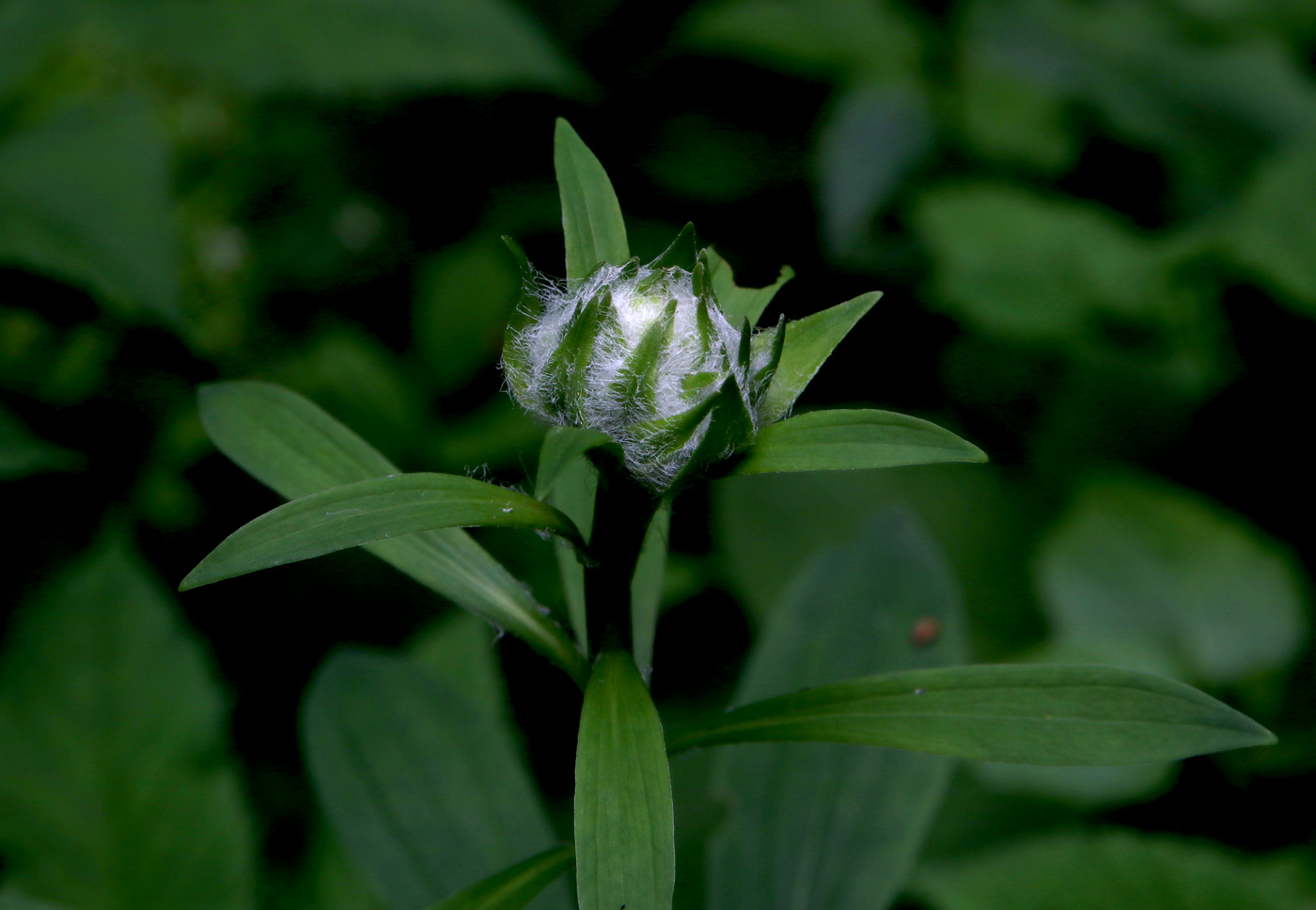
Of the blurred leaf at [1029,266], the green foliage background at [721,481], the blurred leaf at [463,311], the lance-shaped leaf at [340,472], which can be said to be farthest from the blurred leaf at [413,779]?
the blurred leaf at [1029,266]

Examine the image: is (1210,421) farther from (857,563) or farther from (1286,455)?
(857,563)

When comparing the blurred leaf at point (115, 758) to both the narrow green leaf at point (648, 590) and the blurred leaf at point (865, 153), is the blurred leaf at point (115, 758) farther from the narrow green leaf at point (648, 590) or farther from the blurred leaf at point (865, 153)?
the blurred leaf at point (865, 153)

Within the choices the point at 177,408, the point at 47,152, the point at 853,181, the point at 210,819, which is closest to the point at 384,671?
the point at 210,819

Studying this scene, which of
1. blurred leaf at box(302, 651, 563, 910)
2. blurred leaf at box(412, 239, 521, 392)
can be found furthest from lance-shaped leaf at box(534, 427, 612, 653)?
blurred leaf at box(412, 239, 521, 392)

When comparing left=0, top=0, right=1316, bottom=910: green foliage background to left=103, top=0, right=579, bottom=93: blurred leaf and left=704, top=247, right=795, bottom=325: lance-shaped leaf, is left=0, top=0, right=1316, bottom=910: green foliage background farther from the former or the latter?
left=704, top=247, right=795, bottom=325: lance-shaped leaf

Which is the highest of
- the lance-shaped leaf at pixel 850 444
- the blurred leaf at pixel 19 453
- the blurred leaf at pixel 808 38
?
the blurred leaf at pixel 808 38
